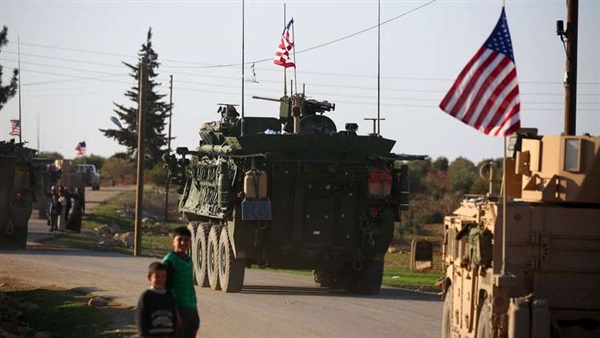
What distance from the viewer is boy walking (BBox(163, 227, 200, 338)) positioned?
41.8 feet

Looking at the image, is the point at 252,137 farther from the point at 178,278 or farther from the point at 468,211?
the point at 178,278

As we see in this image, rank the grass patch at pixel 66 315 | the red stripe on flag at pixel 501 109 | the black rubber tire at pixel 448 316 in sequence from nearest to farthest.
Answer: the red stripe on flag at pixel 501 109 < the black rubber tire at pixel 448 316 < the grass patch at pixel 66 315

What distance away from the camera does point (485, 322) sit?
45.7 feet

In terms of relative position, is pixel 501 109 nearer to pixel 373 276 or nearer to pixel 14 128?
pixel 373 276

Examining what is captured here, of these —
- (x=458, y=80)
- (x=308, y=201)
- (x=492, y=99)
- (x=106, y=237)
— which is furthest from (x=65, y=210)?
(x=492, y=99)

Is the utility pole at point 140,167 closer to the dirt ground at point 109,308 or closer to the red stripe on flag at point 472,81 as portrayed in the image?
the dirt ground at point 109,308

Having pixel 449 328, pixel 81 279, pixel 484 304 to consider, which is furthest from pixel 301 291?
pixel 484 304

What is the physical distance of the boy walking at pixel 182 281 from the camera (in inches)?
502

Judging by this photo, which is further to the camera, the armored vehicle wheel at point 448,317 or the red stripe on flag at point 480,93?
the armored vehicle wheel at point 448,317

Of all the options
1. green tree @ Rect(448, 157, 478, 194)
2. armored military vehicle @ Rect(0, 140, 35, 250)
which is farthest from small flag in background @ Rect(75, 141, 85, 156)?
armored military vehicle @ Rect(0, 140, 35, 250)

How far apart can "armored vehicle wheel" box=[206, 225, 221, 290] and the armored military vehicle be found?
11.6 meters

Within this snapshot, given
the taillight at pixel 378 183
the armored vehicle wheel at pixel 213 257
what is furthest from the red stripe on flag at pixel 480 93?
the armored vehicle wheel at pixel 213 257

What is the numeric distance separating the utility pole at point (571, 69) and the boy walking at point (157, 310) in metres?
13.0

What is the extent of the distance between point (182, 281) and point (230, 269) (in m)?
12.3
